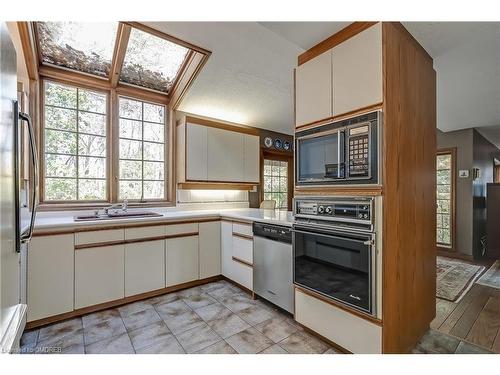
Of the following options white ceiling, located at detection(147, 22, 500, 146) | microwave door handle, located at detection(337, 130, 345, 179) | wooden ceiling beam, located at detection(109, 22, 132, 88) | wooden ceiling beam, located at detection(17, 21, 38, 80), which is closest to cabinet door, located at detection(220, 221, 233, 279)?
microwave door handle, located at detection(337, 130, 345, 179)

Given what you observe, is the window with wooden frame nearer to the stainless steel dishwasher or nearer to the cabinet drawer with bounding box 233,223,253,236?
the cabinet drawer with bounding box 233,223,253,236

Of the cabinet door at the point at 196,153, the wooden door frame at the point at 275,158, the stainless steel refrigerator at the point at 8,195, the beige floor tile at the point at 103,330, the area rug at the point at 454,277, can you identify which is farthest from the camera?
the wooden door frame at the point at 275,158

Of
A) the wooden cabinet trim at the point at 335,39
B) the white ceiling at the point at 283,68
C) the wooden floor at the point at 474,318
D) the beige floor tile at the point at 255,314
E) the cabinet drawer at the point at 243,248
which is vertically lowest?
the wooden floor at the point at 474,318

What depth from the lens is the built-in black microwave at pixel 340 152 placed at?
1.52 m

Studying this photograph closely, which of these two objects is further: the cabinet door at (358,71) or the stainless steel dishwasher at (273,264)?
the stainless steel dishwasher at (273,264)

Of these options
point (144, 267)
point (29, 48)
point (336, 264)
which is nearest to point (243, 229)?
point (144, 267)

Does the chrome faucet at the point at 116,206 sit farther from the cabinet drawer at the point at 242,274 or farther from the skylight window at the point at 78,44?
the skylight window at the point at 78,44

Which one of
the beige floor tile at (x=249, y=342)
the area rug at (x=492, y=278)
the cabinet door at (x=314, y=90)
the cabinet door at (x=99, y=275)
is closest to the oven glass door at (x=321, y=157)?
the cabinet door at (x=314, y=90)

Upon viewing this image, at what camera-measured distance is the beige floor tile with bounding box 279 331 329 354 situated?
1.76 m

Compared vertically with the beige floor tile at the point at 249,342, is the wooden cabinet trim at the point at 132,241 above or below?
above

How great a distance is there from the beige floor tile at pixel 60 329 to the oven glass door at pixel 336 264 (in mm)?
1852

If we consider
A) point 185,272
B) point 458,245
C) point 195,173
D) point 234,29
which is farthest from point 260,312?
point 458,245

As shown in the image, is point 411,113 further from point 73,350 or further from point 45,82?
point 45,82
